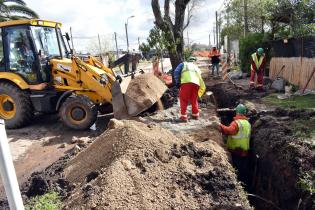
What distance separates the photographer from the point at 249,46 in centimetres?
1717

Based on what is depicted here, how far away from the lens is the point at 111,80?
9.16 metres

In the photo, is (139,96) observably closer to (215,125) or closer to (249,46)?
(215,125)

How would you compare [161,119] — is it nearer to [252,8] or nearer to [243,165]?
[243,165]

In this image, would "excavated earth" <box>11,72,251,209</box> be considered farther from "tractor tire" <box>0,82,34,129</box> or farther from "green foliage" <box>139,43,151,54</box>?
"green foliage" <box>139,43,151,54</box>

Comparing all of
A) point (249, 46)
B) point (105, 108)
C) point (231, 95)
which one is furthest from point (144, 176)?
point (249, 46)

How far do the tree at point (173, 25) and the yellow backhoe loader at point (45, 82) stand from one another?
525 cm

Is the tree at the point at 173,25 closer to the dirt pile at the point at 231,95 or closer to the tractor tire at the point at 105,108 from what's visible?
the dirt pile at the point at 231,95

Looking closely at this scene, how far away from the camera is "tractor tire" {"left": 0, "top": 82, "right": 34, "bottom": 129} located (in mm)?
9031

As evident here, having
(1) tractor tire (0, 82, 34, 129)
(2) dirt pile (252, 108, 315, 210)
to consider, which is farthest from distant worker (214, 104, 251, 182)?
(1) tractor tire (0, 82, 34, 129)

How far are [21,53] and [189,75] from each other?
16.0 feet

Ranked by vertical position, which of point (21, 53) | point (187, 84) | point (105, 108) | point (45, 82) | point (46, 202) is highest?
point (21, 53)

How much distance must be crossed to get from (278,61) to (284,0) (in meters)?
3.18

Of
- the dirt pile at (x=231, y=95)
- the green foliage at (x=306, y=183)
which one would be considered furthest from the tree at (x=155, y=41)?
the green foliage at (x=306, y=183)

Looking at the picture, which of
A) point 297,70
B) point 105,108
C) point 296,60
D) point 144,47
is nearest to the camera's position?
point 105,108
